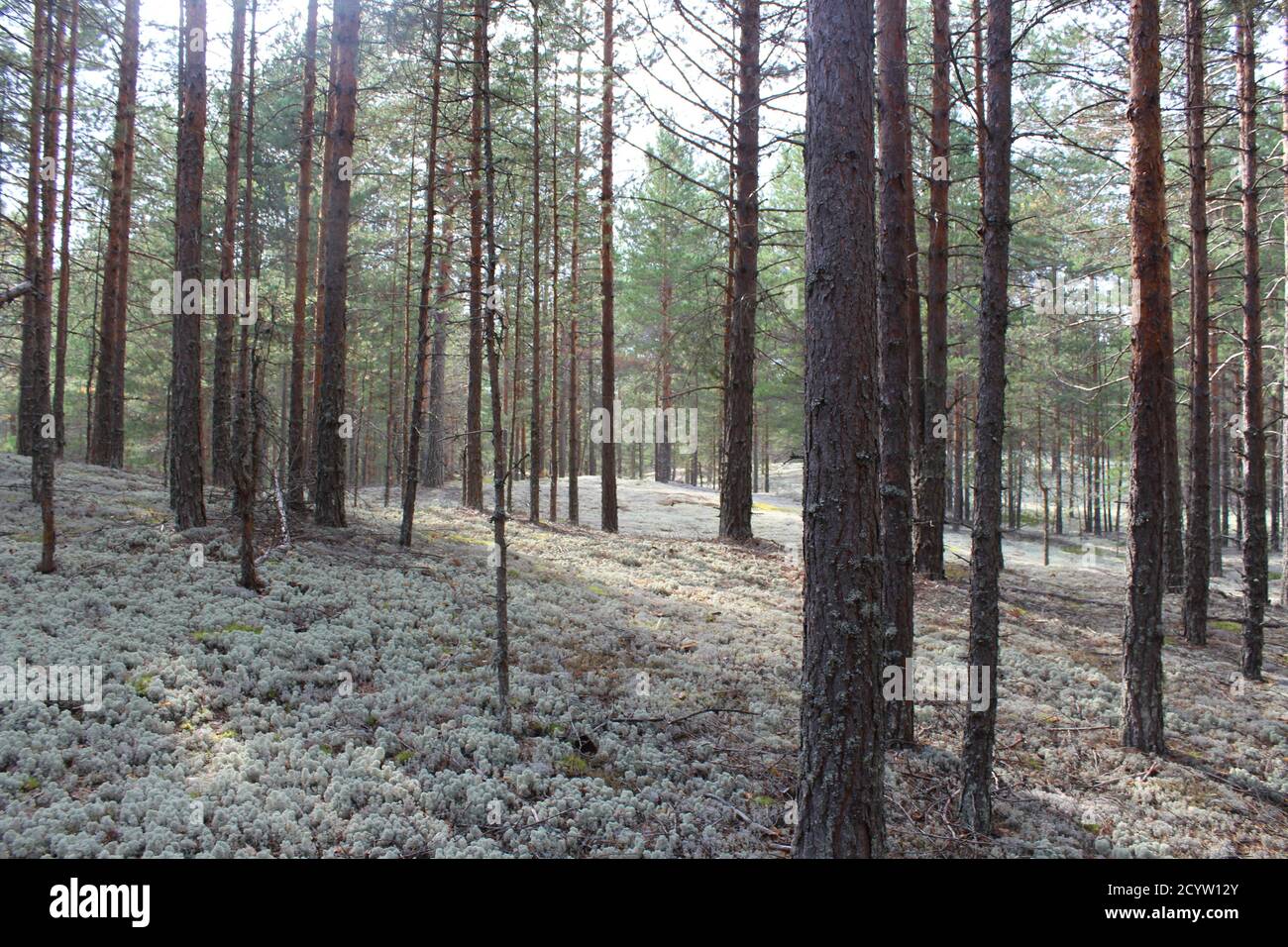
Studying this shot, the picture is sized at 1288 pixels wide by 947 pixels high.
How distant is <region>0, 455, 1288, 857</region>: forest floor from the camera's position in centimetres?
439

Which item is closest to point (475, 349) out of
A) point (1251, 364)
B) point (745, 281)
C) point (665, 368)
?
point (745, 281)

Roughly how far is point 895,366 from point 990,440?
1496 mm

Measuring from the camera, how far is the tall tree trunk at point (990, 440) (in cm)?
536

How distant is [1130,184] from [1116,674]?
6690 millimetres

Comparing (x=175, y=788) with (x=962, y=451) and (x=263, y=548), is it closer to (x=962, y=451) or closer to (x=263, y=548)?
(x=263, y=548)

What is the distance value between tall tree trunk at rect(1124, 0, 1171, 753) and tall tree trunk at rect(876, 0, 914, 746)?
2.74 metres

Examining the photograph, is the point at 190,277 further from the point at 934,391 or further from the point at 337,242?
the point at 934,391

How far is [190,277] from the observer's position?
9430mm

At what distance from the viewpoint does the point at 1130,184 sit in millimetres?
7406

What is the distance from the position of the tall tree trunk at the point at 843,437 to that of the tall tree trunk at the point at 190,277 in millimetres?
9174

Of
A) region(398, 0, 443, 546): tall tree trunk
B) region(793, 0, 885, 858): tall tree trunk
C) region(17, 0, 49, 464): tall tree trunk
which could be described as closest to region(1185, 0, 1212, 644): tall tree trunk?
region(793, 0, 885, 858): tall tree trunk

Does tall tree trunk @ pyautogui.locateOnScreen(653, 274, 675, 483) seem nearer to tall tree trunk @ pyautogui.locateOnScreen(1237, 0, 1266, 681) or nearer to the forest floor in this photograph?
tall tree trunk @ pyautogui.locateOnScreen(1237, 0, 1266, 681)
